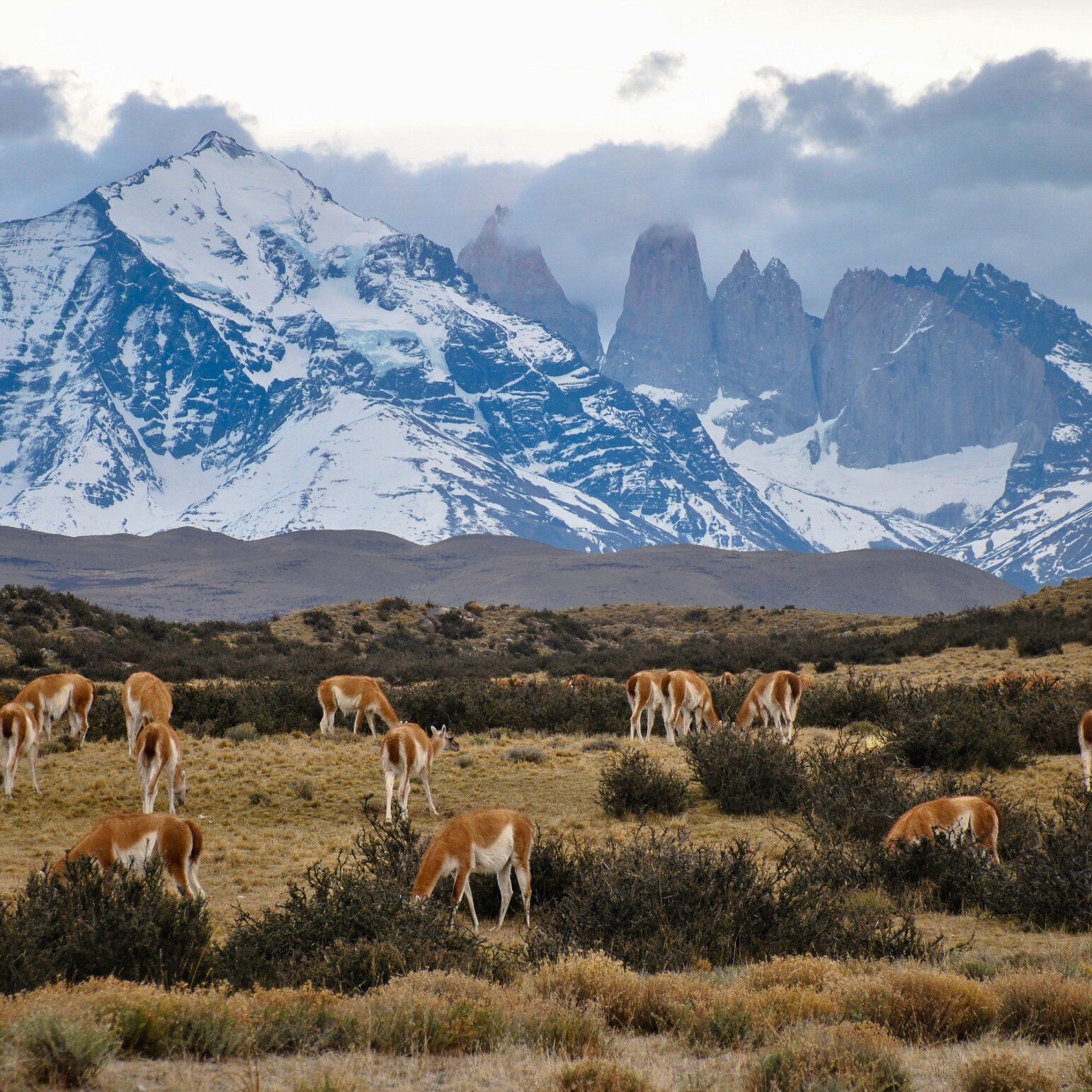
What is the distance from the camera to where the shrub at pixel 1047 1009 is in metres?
7.59

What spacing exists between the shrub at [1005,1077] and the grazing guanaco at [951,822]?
18.4 ft

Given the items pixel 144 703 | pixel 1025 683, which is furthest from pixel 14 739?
pixel 1025 683

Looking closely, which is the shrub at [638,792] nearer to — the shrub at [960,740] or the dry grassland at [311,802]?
the dry grassland at [311,802]

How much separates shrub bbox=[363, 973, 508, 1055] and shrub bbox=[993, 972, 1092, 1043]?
3156mm

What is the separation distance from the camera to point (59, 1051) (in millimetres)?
6176

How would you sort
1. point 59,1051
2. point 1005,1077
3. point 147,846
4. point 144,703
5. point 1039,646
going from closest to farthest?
point 59,1051
point 1005,1077
point 147,846
point 144,703
point 1039,646

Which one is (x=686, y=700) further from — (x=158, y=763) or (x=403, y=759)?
(x=158, y=763)

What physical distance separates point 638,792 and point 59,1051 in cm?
1094

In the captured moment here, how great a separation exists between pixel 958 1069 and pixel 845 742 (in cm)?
1025

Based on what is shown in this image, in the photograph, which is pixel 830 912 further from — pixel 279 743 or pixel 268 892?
pixel 279 743

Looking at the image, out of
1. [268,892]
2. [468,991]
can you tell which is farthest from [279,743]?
[468,991]

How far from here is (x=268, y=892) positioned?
1277 centimetres

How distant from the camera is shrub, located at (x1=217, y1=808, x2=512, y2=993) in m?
8.80

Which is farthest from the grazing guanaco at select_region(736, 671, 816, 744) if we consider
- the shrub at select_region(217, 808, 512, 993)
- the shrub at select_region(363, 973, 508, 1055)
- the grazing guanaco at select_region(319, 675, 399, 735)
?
the shrub at select_region(363, 973, 508, 1055)
